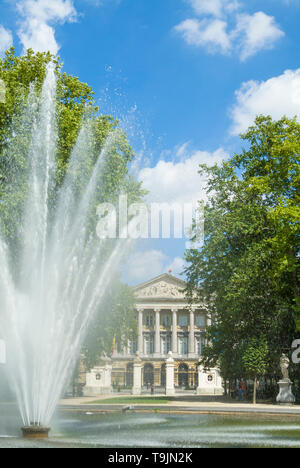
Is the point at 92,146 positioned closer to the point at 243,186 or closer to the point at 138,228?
the point at 138,228

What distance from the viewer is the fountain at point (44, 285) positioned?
13.5m

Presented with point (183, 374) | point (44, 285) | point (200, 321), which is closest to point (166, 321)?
point (200, 321)

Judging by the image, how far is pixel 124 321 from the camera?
42594mm

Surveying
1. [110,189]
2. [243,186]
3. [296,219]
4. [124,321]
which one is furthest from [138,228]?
[124,321]

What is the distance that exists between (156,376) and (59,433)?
276 ft

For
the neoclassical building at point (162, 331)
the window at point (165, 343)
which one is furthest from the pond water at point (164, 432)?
→ the window at point (165, 343)

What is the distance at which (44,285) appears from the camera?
49.1 feet

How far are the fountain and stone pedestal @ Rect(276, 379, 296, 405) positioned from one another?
12.0 metres

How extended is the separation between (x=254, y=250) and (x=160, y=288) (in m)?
72.7

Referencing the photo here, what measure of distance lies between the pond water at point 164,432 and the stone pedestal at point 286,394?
31.3ft

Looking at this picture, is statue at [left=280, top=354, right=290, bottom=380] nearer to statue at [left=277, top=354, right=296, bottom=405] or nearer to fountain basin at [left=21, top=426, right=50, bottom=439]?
statue at [left=277, top=354, right=296, bottom=405]

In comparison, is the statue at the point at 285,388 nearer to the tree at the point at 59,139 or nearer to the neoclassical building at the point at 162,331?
the tree at the point at 59,139

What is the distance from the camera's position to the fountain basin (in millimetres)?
12164

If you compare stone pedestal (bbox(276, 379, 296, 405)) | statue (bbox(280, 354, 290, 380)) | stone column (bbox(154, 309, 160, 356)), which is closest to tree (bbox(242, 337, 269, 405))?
statue (bbox(280, 354, 290, 380))
